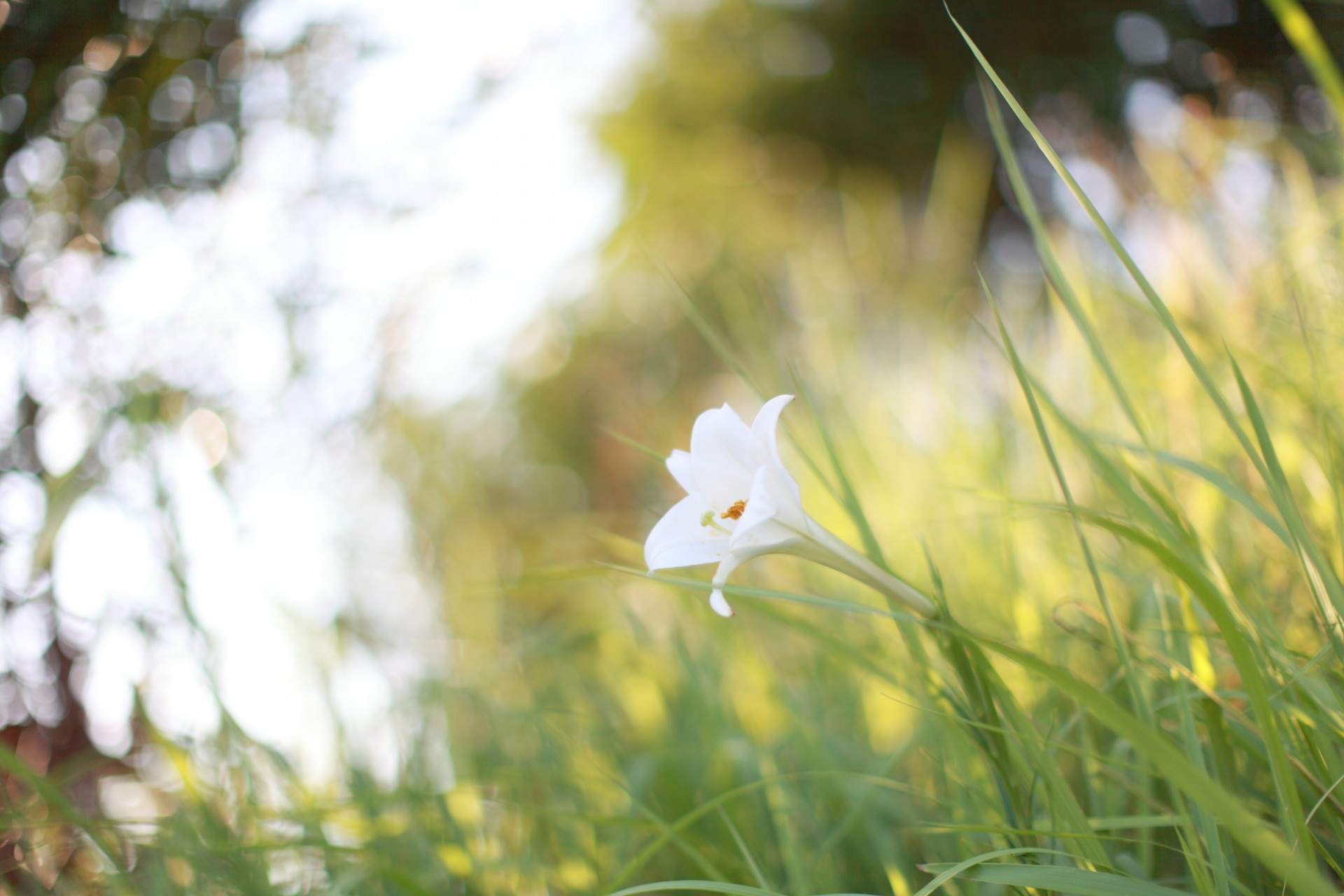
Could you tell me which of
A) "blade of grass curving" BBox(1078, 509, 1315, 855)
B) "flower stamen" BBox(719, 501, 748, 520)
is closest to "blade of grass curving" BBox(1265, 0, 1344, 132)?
"blade of grass curving" BBox(1078, 509, 1315, 855)

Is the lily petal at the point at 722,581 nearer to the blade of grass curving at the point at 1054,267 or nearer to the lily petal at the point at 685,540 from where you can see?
the lily petal at the point at 685,540

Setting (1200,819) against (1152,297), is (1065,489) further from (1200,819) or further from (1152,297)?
(1200,819)

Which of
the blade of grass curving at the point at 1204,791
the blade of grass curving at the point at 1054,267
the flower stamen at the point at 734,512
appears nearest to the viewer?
the blade of grass curving at the point at 1204,791

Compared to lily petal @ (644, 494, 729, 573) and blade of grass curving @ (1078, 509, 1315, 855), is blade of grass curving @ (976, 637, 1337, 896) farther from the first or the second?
lily petal @ (644, 494, 729, 573)

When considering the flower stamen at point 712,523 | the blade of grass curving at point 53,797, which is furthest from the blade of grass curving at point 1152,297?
the blade of grass curving at point 53,797

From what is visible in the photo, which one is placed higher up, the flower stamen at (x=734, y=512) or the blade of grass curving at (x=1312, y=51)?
the blade of grass curving at (x=1312, y=51)

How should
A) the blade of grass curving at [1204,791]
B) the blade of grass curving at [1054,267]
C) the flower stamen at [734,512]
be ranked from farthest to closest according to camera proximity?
the flower stamen at [734,512] → the blade of grass curving at [1054,267] → the blade of grass curving at [1204,791]

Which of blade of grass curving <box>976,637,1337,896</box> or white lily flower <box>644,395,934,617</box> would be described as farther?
white lily flower <box>644,395,934,617</box>

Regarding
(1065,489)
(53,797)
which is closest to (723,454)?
(1065,489)
